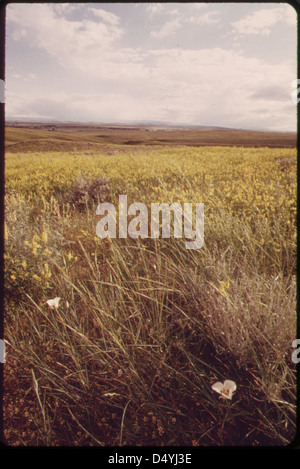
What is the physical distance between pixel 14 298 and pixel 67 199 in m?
2.55

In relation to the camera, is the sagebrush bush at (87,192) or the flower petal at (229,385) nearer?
the flower petal at (229,385)

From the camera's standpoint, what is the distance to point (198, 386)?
3.47ft

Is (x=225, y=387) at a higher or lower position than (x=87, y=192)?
lower

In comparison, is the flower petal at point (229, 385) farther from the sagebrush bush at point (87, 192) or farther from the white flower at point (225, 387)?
the sagebrush bush at point (87, 192)

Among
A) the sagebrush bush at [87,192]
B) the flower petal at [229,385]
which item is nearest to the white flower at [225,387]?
the flower petal at [229,385]

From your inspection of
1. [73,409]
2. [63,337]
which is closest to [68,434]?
[73,409]

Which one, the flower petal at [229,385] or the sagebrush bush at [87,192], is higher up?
the sagebrush bush at [87,192]

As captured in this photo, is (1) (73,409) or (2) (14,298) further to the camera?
(2) (14,298)

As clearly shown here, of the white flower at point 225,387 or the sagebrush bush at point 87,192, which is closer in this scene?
the white flower at point 225,387

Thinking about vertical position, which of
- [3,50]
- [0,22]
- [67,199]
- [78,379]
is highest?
[0,22]

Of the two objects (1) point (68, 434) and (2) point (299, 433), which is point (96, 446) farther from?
(2) point (299, 433)

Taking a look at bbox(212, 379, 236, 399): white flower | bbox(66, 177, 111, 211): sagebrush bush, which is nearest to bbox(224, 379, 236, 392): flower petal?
bbox(212, 379, 236, 399): white flower

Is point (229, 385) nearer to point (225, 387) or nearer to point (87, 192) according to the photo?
point (225, 387)

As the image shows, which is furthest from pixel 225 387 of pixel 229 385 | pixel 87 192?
pixel 87 192
